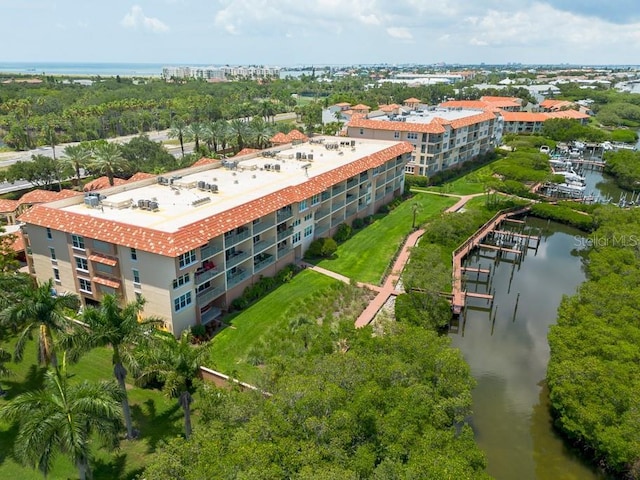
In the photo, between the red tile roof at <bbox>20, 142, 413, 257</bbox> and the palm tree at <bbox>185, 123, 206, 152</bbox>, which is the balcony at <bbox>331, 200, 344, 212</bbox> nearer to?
the red tile roof at <bbox>20, 142, 413, 257</bbox>

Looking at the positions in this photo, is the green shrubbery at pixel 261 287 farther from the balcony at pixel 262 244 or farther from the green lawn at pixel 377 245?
the green lawn at pixel 377 245

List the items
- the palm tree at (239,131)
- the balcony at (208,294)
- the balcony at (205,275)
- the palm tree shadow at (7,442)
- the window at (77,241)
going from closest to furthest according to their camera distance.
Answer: the palm tree shadow at (7,442) → the window at (77,241) → the balcony at (205,275) → the balcony at (208,294) → the palm tree at (239,131)

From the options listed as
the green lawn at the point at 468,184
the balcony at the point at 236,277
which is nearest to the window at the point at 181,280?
the balcony at the point at 236,277

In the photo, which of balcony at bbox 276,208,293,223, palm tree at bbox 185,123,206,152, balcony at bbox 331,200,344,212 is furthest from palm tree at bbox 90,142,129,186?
balcony at bbox 331,200,344,212

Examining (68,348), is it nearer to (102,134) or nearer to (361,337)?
(361,337)

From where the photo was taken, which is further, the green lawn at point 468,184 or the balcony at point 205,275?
the green lawn at point 468,184

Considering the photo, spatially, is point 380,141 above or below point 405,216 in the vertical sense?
above

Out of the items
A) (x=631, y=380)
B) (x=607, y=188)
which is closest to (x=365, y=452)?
(x=631, y=380)
